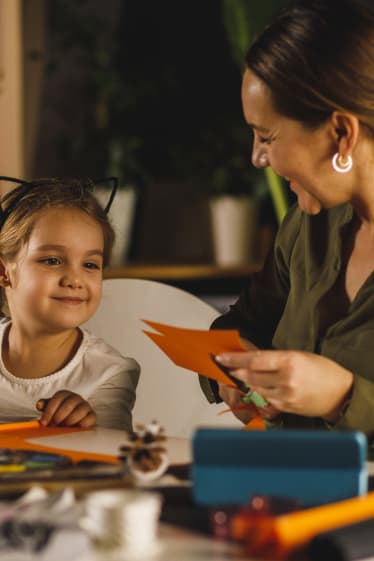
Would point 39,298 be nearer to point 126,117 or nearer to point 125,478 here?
point 125,478

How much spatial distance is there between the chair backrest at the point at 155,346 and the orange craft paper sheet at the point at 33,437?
0.37m

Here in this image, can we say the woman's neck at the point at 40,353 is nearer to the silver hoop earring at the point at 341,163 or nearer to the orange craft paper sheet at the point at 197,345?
the orange craft paper sheet at the point at 197,345

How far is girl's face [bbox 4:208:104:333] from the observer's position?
1.62 metres

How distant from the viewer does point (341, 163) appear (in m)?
1.32

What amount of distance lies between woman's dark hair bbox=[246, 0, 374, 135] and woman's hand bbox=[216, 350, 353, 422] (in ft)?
1.20

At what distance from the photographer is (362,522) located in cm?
79

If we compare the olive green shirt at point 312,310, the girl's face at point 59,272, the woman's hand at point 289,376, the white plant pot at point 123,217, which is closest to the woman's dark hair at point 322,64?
the olive green shirt at point 312,310

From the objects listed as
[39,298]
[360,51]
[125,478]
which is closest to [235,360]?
[125,478]

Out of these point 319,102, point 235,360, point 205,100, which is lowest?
point 235,360

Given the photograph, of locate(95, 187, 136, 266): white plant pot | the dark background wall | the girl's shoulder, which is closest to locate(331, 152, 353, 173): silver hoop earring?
the girl's shoulder

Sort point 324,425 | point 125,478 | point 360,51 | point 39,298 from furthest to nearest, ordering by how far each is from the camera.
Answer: point 39,298 < point 324,425 < point 360,51 < point 125,478

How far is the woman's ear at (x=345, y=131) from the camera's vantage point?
129 centimetres

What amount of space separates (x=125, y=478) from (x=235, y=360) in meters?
0.19

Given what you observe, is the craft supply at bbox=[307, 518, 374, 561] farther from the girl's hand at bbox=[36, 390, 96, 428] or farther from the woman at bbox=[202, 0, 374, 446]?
the girl's hand at bbox=[36, 390, 96, 428]
